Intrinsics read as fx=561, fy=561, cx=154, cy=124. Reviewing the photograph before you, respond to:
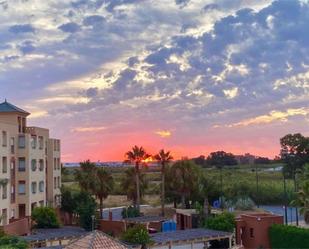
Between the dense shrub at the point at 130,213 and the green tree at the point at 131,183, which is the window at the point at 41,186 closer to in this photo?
the dense shrub at the point at 130,213

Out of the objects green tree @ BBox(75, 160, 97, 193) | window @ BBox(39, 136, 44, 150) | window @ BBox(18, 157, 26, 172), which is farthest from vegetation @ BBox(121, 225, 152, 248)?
window @ BBox(39, 136, 44, 150)

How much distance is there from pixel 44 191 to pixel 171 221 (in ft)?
53.8

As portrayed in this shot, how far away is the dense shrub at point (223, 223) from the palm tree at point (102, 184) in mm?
19406

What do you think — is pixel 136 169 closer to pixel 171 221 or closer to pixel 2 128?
pixel 171 221

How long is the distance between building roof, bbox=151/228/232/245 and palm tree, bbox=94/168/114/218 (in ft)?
69.1

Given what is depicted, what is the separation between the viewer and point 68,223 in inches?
2675

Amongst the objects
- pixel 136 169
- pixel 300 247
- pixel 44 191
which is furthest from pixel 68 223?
pixel 300 247

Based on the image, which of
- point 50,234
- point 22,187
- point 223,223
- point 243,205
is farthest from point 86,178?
point 223,223

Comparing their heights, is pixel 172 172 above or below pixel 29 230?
above

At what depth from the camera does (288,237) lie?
44.1m

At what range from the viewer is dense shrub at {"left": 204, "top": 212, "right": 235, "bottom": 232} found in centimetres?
4816

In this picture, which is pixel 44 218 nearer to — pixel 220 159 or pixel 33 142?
pixel 33 142

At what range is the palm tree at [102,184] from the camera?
2579 inches

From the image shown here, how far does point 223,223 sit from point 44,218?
18.7m
